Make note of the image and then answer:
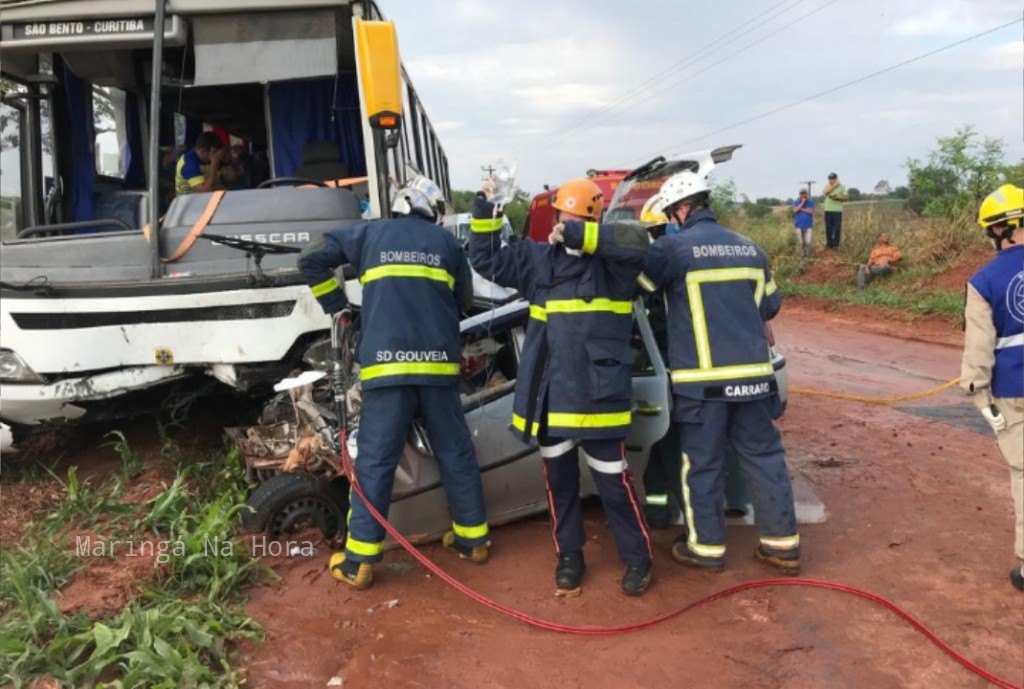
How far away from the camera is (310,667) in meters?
3.26

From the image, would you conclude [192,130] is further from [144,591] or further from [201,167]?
[144,591]

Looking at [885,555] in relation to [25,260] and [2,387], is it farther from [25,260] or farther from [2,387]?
[25,260]

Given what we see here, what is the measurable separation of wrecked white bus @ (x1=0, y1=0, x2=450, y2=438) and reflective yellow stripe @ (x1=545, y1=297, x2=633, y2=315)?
1269 mm

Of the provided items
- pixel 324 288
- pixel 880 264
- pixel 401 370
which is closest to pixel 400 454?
pixel 401 370

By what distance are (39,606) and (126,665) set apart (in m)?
0.66

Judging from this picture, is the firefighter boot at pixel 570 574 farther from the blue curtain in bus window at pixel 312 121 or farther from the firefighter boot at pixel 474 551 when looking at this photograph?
the blue curtain in bus window at pixel 312 121

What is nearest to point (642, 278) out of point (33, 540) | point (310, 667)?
point (310, 667)

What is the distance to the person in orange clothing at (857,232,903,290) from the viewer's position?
14.9m

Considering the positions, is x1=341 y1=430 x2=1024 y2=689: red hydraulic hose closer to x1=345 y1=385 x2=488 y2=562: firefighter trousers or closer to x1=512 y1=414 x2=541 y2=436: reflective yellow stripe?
x1=345 y1=385 x2=488 y2=562: firefighter trousers

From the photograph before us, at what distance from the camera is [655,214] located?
441 centimetres

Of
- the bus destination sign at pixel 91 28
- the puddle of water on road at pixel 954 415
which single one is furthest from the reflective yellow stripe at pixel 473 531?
the puddle of water on road at pixel 954 415

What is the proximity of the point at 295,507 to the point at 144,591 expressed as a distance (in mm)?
876

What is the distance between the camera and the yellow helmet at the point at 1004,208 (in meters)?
3.74

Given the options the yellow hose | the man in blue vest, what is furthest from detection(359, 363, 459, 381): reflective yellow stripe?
the yellow hose
